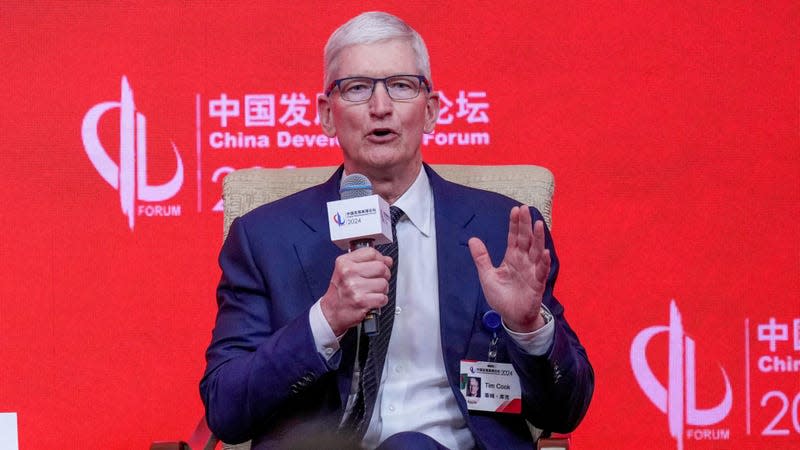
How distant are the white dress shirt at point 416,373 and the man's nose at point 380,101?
29 cm

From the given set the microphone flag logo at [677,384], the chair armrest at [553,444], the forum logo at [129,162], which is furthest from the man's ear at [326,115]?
the microphone flag logo at [677,384]

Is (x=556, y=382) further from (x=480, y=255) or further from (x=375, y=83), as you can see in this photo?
(x=375, y=83)

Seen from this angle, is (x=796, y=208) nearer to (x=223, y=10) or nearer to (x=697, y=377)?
(x=697, y=377)

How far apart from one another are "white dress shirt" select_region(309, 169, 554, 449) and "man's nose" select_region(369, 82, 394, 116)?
287mm

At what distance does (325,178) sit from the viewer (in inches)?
103

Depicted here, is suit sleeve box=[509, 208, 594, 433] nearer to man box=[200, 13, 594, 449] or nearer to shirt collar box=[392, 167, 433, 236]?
man box=[200, 13, 594, 449]

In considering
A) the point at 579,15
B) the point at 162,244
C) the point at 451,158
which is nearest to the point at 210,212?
the point at 162,244

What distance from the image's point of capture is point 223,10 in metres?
3.30

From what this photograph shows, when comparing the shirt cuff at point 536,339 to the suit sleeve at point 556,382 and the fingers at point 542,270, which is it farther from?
the fingers at point 542,270

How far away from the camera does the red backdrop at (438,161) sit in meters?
3.28

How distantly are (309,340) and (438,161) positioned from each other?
58.5 inches

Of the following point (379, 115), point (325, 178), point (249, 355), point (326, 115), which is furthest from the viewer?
point (325, 178)

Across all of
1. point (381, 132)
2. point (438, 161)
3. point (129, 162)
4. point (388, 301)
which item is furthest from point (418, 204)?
point (129, 162)

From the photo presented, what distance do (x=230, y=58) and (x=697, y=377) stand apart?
5.98ft
